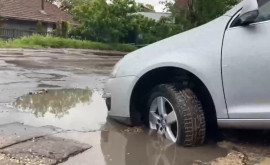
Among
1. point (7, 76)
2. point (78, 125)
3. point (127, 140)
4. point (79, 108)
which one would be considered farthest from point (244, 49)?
point (7, 76)

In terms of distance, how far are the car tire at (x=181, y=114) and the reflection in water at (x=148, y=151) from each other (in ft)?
0.35

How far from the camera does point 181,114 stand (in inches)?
142

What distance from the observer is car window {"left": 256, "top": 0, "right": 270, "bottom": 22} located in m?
3.39

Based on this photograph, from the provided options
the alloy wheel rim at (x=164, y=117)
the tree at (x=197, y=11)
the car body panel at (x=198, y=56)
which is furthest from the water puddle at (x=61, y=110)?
the tree at (x=197, y=11)

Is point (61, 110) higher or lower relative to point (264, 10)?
lower

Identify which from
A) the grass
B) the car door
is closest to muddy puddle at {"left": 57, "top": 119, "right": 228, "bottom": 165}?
the car door

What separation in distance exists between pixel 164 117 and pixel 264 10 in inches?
57.7

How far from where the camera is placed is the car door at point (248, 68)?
3267mm

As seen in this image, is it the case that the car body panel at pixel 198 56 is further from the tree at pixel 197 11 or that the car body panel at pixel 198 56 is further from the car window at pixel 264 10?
the tree at pixel 197 11

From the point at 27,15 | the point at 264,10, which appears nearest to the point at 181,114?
the point at 264,10

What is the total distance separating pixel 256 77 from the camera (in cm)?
329

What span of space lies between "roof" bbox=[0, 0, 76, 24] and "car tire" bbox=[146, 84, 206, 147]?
31.9 m

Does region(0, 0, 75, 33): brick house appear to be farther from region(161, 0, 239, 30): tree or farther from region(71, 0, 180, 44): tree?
region(161, 0, 239, 30): tree

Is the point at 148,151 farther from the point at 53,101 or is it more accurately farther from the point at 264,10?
the point at 53,101
